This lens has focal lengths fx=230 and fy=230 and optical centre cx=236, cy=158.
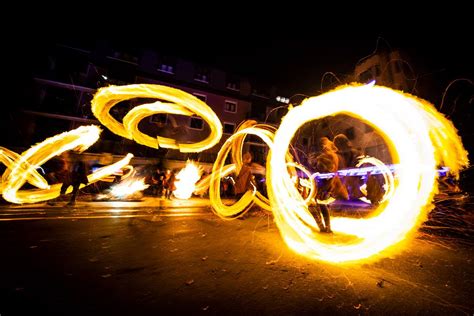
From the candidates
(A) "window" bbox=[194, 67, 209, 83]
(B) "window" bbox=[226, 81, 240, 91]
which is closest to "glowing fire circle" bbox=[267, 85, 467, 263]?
(A) "window" bbox=[194, 67, 209, 83]

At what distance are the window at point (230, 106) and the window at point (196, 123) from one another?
13.0 ft

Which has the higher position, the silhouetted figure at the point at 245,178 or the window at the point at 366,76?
the window at the point at 366,76

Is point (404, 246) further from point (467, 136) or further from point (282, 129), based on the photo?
point (467, 136)

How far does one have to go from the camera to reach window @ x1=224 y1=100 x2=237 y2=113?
2950cm

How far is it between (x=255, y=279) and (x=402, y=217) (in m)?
3.69

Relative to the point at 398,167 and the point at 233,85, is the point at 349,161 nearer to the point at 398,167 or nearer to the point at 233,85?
the point at 233,85

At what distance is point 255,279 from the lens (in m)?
3.12

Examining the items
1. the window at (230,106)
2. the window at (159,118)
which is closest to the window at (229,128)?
the window at (230,106)

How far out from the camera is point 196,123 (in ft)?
89.5

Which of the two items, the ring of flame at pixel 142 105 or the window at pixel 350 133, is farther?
the window at pixel 350 133

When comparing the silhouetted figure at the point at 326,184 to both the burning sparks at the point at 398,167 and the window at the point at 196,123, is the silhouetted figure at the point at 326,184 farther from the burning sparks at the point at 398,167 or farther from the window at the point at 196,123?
the window at the point at 196,123

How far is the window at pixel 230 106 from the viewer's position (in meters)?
29.5

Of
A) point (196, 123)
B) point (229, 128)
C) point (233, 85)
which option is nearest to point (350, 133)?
point (229, 128)

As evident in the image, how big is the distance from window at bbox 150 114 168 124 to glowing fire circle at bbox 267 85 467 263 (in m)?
21.4
